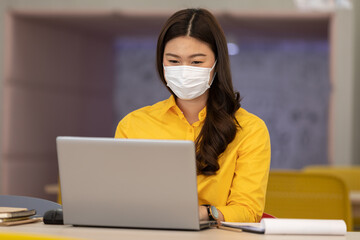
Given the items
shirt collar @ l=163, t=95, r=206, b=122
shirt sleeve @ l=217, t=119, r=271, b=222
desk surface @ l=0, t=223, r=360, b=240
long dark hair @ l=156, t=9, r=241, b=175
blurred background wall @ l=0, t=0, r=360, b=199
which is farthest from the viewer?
blurred background wall @ l=0, t=0, r=360, b=199

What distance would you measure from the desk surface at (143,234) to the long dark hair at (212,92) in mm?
579

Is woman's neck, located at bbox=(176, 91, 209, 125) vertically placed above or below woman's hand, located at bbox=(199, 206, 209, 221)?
above

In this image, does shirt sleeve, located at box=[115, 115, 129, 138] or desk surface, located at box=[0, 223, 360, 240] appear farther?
shirt sleeve, located at box=[115, 115, 129, 138]

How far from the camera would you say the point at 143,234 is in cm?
169

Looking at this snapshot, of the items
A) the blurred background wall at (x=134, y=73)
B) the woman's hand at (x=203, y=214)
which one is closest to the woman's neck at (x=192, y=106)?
the woman's hand at (x=203, y=214)

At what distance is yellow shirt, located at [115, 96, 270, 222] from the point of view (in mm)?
2273

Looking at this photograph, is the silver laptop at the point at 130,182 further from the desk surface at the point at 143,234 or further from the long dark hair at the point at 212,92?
the long dark hair at the point at 212,92

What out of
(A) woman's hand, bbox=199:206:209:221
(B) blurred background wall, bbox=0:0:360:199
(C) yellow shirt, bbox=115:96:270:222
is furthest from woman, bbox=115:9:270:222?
(B) blurred background wall, bbox=0:0:360:199

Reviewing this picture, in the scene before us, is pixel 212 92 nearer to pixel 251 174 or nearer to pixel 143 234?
pixel 251 174

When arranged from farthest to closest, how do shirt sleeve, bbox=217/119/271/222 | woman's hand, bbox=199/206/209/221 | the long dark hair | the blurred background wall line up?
the blurred background wall
the long dark hair
shirt sleeve, bbox=217/119/271/222
woman's hand, bbox=199/206/209/221

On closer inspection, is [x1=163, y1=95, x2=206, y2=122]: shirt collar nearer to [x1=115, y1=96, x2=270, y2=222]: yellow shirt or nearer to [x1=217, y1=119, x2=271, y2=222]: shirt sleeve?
[x1=115, y1=96, x2=270, y2=222]: yellow shirt

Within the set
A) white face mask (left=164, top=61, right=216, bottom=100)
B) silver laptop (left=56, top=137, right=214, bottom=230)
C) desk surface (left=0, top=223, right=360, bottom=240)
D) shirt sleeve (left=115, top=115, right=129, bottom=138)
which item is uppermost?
white face mask (left=164, top=61, right=216, bottom=100)

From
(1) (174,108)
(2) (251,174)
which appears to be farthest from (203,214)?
(1) (174,108)

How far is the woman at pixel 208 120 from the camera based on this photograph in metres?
2.33
